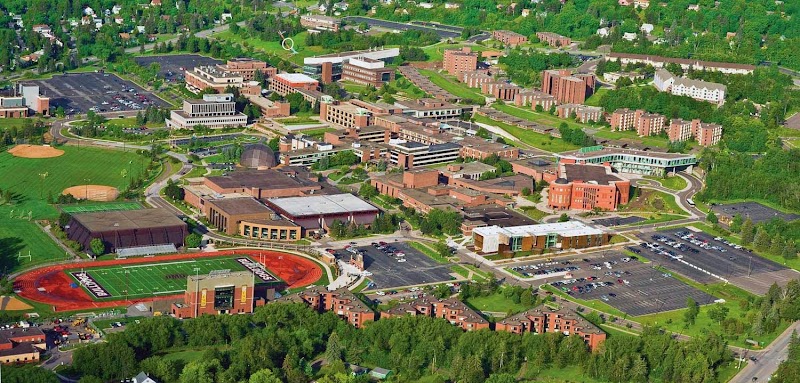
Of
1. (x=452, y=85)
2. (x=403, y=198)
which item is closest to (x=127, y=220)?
(x=403, y=198)

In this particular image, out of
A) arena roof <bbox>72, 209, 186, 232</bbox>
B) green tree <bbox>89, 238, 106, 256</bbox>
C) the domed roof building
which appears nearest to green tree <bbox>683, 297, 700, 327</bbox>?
arena roof <bbox>72, 209, 186, 232</bbox>

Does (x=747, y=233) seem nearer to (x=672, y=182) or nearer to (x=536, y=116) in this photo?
(x=672, y=182)

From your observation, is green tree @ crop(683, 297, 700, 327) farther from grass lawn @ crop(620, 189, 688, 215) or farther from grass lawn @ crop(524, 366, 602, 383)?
grass lawn @ crop(620, 189, 688, 215)

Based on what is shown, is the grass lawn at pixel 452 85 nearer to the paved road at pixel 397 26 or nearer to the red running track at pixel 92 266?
the paved road at pixel 397 26

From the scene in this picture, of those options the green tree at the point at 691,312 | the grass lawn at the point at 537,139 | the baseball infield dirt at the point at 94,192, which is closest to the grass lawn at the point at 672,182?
the grass lawn at the point at 537,139

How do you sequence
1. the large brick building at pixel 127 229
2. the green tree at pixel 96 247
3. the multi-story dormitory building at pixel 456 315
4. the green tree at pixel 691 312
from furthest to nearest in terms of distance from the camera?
the large brick building at pixel 127 229 → the green tree at pixel 96 247 → the green tree at pixel 691 312 → the multi-story dormitory building at pixel 456 315

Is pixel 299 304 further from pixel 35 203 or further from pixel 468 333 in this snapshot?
pixel 35 203
